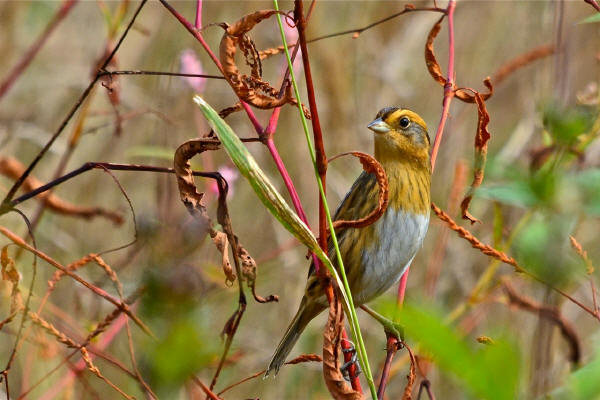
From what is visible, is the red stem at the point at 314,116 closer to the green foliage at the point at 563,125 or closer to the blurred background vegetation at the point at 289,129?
the green foliage at the point at 563,125

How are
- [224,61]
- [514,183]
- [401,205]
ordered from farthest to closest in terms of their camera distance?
[401,205] < [224,61] < [514,183]

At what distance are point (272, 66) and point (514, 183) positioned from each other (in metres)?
4.37

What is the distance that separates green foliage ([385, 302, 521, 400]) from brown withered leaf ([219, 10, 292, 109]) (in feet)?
2.40

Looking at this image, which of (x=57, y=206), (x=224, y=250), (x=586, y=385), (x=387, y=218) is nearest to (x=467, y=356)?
(x=586, y=385)

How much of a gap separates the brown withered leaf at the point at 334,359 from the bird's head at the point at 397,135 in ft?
5.04

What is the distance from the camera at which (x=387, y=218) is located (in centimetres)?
279

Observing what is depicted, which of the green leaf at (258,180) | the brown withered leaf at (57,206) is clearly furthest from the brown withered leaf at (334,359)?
the brown withered leaf at (57,206)

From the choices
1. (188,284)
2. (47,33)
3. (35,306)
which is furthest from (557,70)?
(35,306)

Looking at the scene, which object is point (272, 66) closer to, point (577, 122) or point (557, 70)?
point (557, 70)

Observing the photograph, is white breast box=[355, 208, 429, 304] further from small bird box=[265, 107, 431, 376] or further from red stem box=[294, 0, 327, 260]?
red stem box=[294, 0, 327, 260]

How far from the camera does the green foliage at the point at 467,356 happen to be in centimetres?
61

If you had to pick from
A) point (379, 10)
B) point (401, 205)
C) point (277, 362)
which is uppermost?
point (379, 10)

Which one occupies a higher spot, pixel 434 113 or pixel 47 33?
pixel 47 33

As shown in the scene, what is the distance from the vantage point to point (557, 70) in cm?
157
